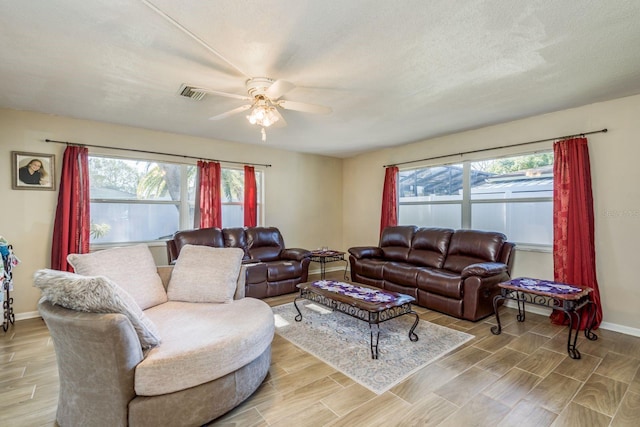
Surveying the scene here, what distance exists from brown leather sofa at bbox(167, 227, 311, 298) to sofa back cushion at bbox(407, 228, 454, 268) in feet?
5.66

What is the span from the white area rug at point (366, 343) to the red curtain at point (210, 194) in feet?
6.63

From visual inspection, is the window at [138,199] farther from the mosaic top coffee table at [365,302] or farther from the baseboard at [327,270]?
the mosaic top coffee table at [365,302]

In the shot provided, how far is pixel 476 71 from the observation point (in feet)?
8.44

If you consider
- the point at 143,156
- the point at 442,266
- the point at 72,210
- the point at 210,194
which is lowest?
the point at 442,266

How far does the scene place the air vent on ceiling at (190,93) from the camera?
9.30ft

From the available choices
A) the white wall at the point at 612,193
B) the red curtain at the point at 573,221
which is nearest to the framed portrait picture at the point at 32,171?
the white wall at the point at 612,193

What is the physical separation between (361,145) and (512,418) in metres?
4.40

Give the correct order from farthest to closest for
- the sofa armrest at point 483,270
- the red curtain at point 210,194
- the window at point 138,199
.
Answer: the red curtain at point 210,194 < the window at point 138,199 < the sofa armrest at point 483,270

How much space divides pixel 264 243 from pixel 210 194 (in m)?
1.19

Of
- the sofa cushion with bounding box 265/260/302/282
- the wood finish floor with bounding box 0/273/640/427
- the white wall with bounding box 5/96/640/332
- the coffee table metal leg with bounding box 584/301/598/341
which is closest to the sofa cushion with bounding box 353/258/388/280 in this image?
the sofa cushion with bounding box 265/260/302/282

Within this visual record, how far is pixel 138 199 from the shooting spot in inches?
173

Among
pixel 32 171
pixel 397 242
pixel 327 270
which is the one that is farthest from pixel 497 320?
pixel 32 171

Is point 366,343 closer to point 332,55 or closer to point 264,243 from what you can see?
point 332,55

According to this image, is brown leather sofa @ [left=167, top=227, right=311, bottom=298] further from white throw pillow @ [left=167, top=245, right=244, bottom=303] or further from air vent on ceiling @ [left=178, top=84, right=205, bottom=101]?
air vent on ceiling @ [left=178, top=84, right=205, bottom=101]
